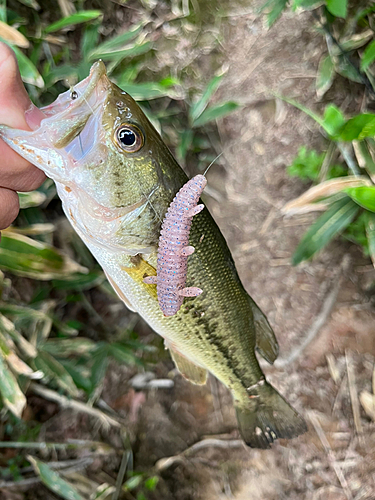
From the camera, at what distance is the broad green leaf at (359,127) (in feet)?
4.89

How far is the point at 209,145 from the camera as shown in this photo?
2936 mm

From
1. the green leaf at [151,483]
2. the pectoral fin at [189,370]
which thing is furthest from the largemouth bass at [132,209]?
the green leaf at [151,483]

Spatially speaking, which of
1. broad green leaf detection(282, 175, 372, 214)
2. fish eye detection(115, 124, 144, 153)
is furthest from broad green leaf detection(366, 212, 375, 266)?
fish eye detection(115, 124, 144, 153)

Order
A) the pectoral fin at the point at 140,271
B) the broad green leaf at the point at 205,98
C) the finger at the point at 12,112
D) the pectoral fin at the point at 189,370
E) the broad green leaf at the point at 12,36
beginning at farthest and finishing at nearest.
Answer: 1. the broad green leaf at the point at 205,98
2. the pectoral fin at the point at 189,370
3. the broad green leaf at the point at 12,36
4. the pectoral fin at the point at 140,271
5. the finger at the point at 12,112

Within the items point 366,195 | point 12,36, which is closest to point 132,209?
point 366,195

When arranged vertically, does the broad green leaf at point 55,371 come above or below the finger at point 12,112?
below

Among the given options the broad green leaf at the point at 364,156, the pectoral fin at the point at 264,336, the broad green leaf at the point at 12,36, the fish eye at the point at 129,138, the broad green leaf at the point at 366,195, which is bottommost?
the pectoral fin at the point at 264,336

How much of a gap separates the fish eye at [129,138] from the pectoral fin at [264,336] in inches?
34.3

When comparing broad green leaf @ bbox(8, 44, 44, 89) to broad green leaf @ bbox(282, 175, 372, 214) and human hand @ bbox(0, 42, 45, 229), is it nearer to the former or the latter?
human hand @ bbox(0, 42, 45, 229)

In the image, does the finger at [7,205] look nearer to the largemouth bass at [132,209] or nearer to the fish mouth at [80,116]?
the largemouth bass at [132,209]

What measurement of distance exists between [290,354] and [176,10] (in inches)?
120

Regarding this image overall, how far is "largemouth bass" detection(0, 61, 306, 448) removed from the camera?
108cm

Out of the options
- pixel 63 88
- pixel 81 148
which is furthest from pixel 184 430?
pixel 63 88

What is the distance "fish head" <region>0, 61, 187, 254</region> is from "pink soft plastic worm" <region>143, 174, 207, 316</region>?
0.18 meters
